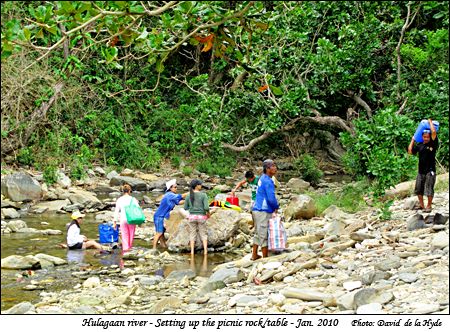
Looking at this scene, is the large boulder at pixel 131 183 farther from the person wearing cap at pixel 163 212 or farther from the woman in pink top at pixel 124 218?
the woman in pink top at pixel 124 218

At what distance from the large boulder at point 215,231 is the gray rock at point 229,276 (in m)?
2.86

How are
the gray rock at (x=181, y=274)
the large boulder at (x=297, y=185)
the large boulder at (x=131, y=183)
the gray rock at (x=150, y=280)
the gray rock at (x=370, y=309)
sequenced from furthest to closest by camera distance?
the large boulder at (x=297, y=185), the large boulder at (x=131, y=183), the gray rock at (x=181, y=274), the gray rock at (x=150, y=280), the gray rock at (x=370, y=309)

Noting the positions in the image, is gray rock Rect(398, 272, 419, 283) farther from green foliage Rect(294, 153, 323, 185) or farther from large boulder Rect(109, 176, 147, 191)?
green foliage Rect(294, 153, 323, 185)

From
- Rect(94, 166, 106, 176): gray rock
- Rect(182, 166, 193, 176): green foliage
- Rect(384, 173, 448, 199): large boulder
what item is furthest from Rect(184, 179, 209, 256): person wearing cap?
Rect(182, 166, 193, 176): green foliage

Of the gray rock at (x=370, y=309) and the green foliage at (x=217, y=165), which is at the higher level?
the gray rock at (x=370, y=309)

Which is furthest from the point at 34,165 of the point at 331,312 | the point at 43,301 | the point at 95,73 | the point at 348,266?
the point at 331,312

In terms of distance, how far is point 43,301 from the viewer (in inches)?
328

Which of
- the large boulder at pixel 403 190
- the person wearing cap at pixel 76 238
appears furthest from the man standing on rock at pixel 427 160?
the person wearing cap at pixel 76 238

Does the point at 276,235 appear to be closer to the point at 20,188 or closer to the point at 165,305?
the point at 165,305

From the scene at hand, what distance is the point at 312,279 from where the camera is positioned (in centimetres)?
777

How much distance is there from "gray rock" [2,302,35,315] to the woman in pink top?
343 centimetres

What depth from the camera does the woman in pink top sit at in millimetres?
11133

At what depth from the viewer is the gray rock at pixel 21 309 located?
24.7ft

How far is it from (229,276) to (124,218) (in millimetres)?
3177
